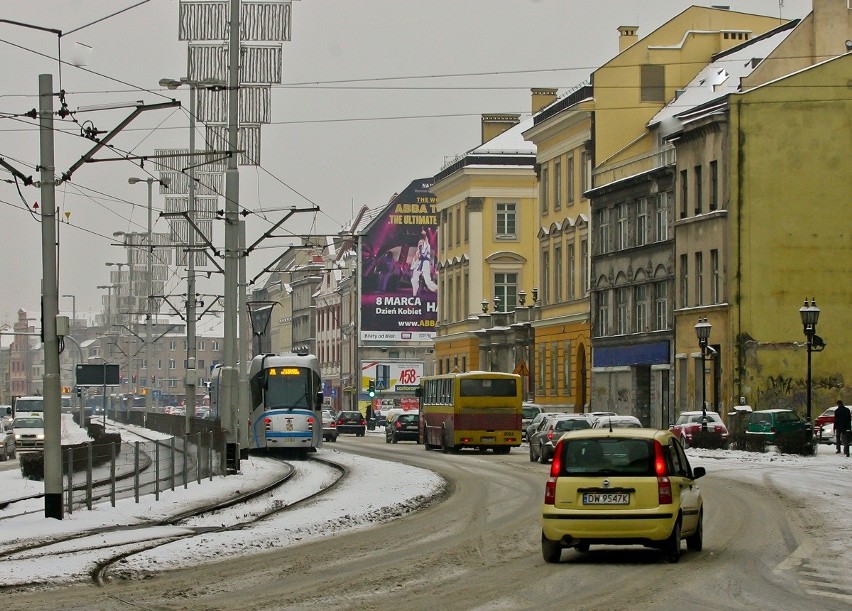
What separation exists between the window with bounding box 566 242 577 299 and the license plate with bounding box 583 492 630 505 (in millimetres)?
66856

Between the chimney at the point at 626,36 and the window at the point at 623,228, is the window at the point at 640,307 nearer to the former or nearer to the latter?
the window at the point at 623,228

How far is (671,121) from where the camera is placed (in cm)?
7812

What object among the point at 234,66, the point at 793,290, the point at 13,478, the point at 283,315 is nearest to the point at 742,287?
the point at 793,290

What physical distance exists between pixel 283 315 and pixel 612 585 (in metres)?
180

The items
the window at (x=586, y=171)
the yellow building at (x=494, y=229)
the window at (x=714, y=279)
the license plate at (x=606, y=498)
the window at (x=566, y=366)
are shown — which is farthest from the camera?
the yellow building at (x=494, y=229)

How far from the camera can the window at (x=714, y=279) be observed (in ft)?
222

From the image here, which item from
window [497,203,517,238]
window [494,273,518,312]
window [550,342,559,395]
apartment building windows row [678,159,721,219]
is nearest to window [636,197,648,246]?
apartment building windows row [678,159,721,219]

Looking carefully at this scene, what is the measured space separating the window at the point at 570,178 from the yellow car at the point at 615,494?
68.1 metres

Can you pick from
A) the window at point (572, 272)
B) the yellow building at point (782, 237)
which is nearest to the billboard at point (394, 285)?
the window at point (572, 272)

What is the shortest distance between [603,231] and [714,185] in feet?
43.9

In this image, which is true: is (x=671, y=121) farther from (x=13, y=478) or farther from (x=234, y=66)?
(x=13, y=478)

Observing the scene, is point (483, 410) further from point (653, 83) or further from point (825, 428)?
point (653, 83)

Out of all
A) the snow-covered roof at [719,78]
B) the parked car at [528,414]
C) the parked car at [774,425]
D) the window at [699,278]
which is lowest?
the parked car at [528,414]

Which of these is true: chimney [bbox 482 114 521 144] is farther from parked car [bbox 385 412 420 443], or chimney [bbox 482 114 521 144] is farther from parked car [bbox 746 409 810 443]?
parked car [bbox 746 409 810 443]
